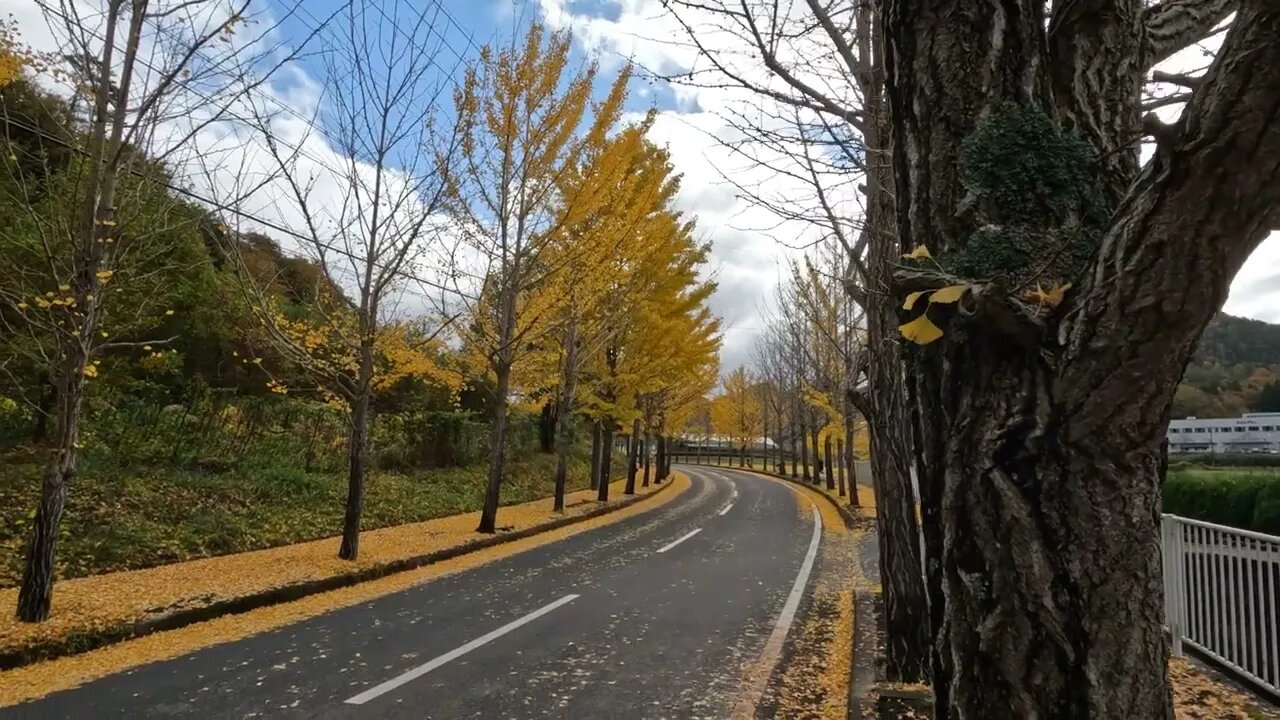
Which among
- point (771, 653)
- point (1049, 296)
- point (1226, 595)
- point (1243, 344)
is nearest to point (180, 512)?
point (771, 653)

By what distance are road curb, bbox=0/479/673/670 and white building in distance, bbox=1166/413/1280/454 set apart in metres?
17.7

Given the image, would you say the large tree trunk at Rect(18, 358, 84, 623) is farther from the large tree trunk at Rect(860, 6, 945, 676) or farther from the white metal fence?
the white metal fence

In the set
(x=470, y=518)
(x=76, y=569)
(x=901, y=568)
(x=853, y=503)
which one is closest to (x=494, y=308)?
(x=470, y=518)

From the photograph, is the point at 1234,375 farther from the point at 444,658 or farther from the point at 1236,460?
the point at 444,658

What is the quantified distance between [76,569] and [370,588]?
3.25 m

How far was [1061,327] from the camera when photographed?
5.14 feet

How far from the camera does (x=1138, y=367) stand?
4.83 feet

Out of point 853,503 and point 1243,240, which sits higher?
point 1243,240

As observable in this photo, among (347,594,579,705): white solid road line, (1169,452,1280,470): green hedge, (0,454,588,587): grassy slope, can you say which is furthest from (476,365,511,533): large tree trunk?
(1169,452,1280,470): green hedge

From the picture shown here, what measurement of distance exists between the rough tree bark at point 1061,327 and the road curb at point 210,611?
6690mm

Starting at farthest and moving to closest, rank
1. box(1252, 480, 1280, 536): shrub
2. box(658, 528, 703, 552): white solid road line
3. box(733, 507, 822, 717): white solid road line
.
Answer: box(658, 528, 703, 552): white solid road line < box(1252, 480, 1280, 536): shrub < box(733, 507, 822, 717): white solid road line

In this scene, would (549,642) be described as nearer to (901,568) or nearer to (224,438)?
(901,568)

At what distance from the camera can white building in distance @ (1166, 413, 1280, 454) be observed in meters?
18.0

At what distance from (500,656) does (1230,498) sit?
303 inches
